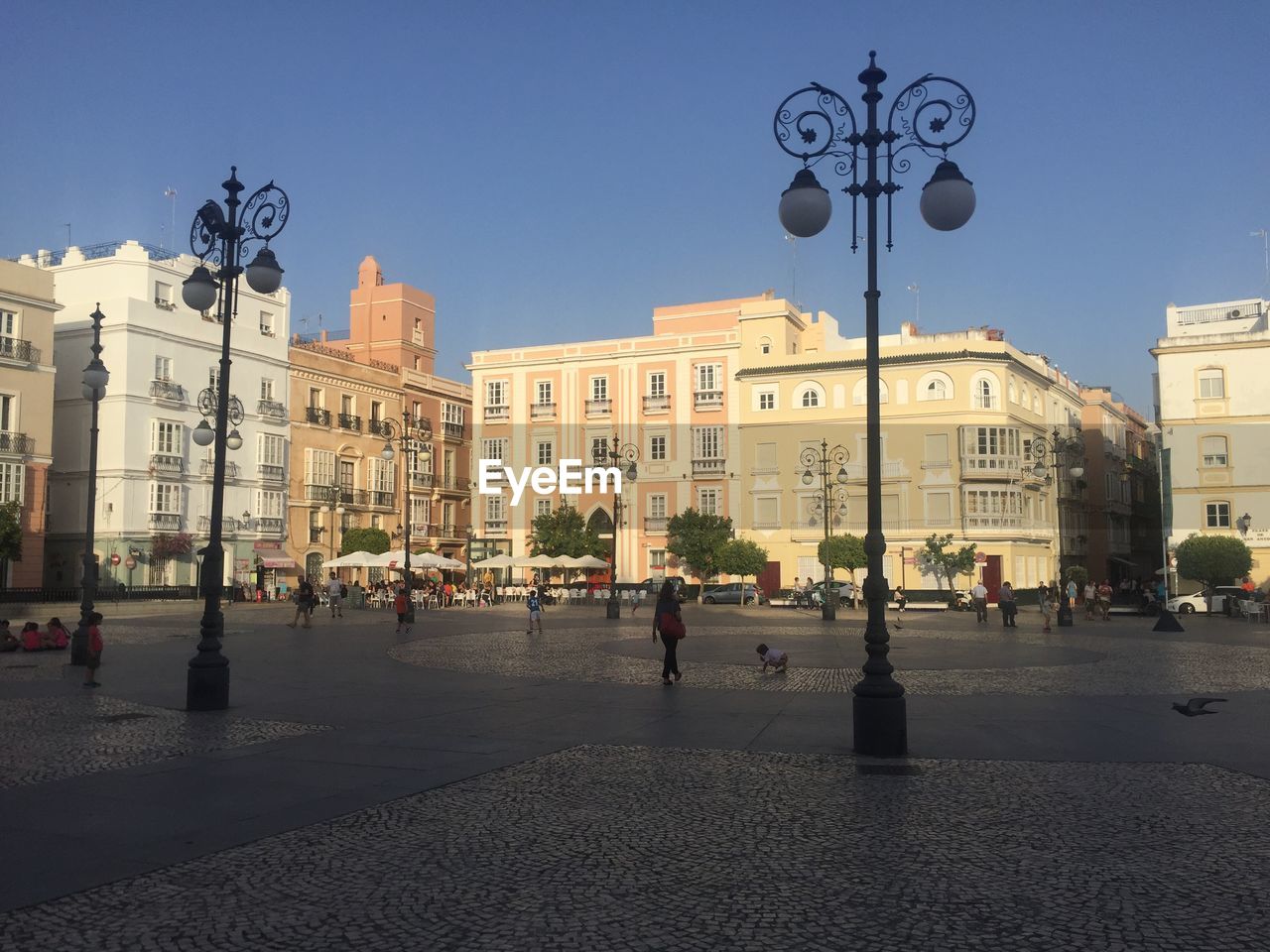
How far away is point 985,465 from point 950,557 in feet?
20.4

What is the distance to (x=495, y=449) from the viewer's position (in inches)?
2638

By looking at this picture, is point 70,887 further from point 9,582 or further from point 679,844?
point 9,582

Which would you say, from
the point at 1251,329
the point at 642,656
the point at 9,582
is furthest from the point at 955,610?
the point at 9,582

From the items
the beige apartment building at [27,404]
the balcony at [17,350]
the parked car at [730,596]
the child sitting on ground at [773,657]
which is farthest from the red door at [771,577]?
the child sitting on ground at [773,657]

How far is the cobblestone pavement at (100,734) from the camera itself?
9312 millimetres

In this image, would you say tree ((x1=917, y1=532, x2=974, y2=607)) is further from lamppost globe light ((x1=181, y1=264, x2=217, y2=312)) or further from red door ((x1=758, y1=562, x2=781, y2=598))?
lamppost globe light ((x1=181, y1=264, x2=217, y2=312))

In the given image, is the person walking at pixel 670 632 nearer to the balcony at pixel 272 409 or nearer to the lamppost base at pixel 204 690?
the lamppost base at pixel 204 690

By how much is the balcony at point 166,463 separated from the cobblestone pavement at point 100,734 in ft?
128

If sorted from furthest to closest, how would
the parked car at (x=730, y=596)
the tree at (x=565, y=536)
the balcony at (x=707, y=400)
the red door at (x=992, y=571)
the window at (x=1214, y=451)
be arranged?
the balcony at (x=707, y=400), the tree at (x=565, y=536), the red door at (x=992, y=571), the parked car at (x=730, y=596), the window at (x=1214, y=451)

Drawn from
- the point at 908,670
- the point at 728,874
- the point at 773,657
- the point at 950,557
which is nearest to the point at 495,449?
the point at 950,557

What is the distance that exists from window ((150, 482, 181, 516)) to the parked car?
25.9 meters

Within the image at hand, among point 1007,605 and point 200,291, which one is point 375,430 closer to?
point 1007,605

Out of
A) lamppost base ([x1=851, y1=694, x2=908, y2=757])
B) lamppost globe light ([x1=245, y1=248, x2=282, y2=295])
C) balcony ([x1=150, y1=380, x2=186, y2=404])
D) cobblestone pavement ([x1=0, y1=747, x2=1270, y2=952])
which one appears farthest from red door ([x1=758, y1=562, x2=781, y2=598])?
cobblestone pavement ([x1=0, y1=747, x2=1270, y2=952])

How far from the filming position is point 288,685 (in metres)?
15.6
